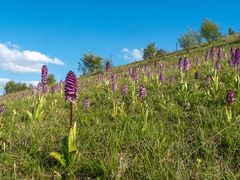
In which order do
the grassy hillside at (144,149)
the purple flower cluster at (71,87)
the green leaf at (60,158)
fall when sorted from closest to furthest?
the grassy hillside at (144,149)
the green leaf at (60,158)
the purple flower cluster at (71,87)

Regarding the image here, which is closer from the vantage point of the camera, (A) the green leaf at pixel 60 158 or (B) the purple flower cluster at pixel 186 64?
(A) the green leaf at pixel 60 158

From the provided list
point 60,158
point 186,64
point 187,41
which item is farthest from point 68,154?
point 187,41

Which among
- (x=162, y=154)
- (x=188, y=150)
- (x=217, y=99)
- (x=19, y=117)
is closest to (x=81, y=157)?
(x=162, y=154)

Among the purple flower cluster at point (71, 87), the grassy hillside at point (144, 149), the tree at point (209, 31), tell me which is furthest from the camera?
the tree at point (209, 31)

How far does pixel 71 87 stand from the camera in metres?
5.08

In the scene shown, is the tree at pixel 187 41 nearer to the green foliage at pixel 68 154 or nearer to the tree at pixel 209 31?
the tree at pixel 209 31

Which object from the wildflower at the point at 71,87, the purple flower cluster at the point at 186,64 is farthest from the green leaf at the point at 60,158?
the purple flower cluster at the point at 186,64

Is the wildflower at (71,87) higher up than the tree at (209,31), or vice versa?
the tree at (209,31)

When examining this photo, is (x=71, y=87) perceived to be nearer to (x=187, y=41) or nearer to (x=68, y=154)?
(x=68, y=154)

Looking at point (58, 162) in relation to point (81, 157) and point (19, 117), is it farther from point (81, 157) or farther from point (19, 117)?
point (19, 117)

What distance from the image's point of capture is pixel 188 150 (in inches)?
181

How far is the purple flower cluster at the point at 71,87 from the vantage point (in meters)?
4.98

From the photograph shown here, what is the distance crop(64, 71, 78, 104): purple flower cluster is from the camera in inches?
196

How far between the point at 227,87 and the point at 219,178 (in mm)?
4374
